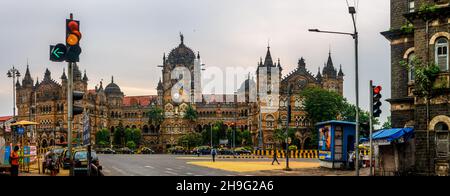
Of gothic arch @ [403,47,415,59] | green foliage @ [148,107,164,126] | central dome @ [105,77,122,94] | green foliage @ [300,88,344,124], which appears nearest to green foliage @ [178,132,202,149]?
green foliage @ [148,107,164,126]

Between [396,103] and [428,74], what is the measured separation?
5.27 metres

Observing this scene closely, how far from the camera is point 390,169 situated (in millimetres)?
29703

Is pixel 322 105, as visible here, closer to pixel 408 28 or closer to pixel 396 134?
pixel 408 28

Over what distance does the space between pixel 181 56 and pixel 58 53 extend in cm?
12452

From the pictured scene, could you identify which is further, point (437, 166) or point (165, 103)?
point (165, 103)

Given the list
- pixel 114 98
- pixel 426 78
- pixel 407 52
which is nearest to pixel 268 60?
pixel 114 98

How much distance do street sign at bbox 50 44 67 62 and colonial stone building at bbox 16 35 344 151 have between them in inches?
3772

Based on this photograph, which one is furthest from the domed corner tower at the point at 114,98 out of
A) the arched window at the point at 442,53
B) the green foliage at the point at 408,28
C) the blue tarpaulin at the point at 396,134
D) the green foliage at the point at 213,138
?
the arched window at the point at 442,53

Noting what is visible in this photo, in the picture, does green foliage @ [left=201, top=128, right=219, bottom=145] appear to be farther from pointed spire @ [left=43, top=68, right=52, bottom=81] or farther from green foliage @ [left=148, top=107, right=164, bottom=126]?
pointed spire @ [left=43, top=68, right=52, bottom=81]

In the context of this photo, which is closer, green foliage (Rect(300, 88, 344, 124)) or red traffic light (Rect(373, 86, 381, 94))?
red traffic light (Rect(373, 86, 381, 94))

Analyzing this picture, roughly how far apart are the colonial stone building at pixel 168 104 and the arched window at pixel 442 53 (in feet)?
273

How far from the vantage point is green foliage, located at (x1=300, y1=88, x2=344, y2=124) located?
96.6 m
